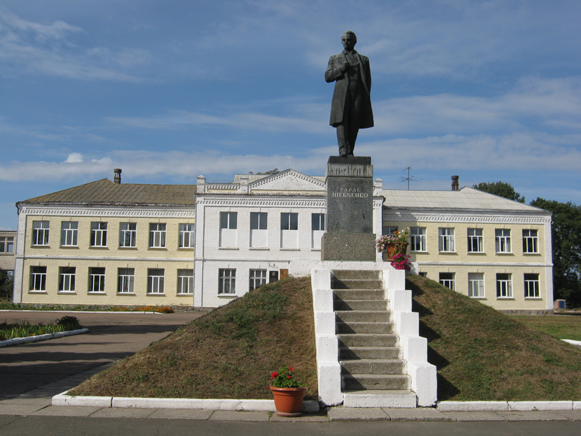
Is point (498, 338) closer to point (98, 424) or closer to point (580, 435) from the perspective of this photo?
point (580, 435)

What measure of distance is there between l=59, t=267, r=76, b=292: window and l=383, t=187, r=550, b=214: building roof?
23790mm

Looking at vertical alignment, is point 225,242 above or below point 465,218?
below

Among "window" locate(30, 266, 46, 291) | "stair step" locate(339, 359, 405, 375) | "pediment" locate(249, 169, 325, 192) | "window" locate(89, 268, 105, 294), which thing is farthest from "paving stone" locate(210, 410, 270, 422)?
"window" locate(30, 266, 46, 291)

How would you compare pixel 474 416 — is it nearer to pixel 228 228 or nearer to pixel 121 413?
pixel 121 413

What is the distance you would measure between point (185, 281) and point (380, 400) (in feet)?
103

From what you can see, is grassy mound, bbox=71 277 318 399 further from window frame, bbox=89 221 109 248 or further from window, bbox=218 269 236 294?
window frame, bbox=89 221 109 248

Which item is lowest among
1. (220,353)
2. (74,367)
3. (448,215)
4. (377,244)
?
(74,367)

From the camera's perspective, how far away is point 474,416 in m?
7.59

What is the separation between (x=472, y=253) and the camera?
127 ft

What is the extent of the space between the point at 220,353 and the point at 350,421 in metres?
2.80

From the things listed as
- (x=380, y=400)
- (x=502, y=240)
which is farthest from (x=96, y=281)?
(x=380, y=400)

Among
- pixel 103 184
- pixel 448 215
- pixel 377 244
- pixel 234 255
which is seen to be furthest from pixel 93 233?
pixel 377 244

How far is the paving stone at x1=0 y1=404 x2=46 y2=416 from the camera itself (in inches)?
296

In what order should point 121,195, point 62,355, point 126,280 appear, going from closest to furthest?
point 62,355 → point 126,280 → point 121,195
